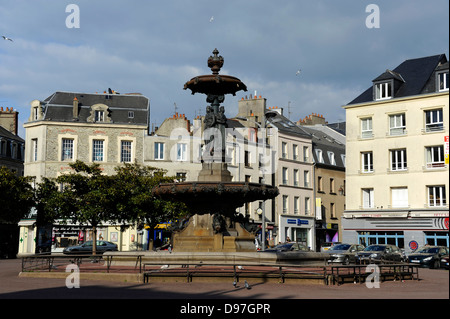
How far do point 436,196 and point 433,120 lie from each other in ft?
18.9

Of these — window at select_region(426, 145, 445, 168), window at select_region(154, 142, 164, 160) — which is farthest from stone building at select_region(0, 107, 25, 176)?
window at select_region(426, 145, 445, 168)

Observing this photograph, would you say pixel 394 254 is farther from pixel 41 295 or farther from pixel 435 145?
pixel 41 295

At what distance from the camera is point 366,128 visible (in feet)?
161

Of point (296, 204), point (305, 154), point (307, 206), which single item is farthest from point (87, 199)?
point (305, 154)

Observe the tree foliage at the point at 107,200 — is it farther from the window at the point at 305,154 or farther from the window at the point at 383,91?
the window at the point at 305,154

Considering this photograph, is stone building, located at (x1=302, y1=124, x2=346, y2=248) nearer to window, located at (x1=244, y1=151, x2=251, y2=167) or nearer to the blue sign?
the blue sign

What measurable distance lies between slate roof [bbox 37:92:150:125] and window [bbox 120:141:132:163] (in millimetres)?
2044

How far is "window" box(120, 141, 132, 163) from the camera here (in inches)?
2142

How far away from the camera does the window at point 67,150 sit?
53.6 m

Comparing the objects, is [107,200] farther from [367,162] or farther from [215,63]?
[367,162]

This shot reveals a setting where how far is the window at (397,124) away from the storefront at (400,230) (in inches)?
261
